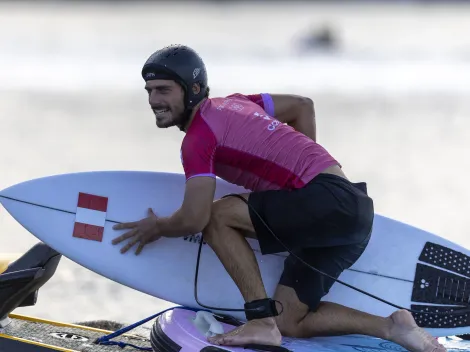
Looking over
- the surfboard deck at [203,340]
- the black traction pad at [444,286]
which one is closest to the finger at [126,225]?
the surfboard deck at [203,340]

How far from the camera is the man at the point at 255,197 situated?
16.9 feet

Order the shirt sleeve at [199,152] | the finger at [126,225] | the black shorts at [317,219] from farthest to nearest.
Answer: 1. the finger at [126,225]
2. the black shorts at [317,219]
3. the shirt sleeve at [199,152]

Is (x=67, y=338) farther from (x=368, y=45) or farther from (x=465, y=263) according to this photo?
(x=368, y=45)

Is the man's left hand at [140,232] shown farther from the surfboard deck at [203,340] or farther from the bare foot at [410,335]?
the bare foot at [410,335]

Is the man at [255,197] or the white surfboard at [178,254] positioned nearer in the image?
the man at [255,197]

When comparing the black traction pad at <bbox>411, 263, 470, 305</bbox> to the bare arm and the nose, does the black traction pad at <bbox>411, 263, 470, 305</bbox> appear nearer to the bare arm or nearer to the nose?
the bare arm

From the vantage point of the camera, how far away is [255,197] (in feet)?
17.1

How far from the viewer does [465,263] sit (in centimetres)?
586

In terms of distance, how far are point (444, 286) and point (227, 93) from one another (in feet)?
43.4

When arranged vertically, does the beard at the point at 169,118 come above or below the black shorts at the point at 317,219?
above

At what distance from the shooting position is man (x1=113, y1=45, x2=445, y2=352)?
16.9 feet

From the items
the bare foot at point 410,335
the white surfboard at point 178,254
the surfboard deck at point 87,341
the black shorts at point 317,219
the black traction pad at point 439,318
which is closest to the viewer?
the black shorts at point 317,219

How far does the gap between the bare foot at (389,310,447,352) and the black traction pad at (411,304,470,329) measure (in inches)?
16.5

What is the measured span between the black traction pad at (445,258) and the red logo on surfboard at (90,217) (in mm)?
1630
